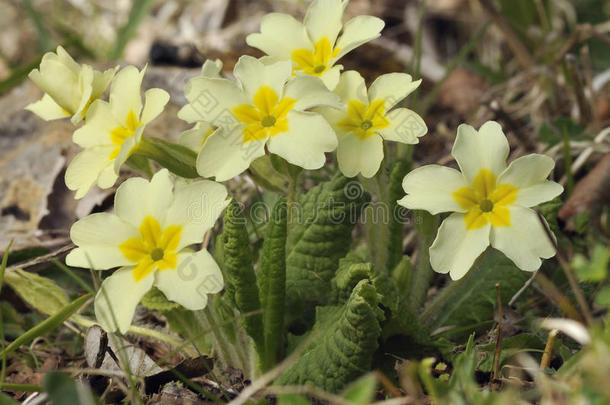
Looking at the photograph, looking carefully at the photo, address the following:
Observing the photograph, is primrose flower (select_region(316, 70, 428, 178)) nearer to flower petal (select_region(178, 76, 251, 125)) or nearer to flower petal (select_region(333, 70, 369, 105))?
flower petal (select_region(333, 70, 369, 105))

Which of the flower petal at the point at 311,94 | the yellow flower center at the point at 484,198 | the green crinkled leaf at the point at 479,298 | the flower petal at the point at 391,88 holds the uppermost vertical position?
the flower petal at the point at 311,94

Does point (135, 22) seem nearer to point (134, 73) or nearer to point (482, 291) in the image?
point (134, 73)

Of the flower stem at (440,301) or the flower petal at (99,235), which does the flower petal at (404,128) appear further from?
the flower petal at (99,235)

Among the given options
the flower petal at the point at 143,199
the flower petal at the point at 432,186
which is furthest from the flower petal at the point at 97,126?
the flower petal at the point at 432,186

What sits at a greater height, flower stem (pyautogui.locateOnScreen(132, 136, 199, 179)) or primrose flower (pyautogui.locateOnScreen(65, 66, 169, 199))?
primrose flower (pyautogui.locateOnScreen(65, 66, 169, 199))

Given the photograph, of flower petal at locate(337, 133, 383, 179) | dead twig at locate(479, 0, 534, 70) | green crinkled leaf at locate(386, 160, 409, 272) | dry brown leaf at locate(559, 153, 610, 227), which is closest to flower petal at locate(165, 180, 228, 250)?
flower petal at locate(337, 133, 383, 179)

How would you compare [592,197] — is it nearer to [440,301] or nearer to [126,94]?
[440,301]
